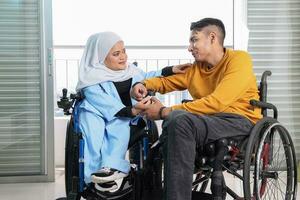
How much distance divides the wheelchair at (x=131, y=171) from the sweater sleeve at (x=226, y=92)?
1.03 ft

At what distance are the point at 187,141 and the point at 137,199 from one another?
623mm

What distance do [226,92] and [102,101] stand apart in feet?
2.17

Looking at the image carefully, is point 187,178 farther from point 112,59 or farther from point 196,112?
point 112,59

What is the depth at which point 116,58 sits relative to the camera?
7.97 feet

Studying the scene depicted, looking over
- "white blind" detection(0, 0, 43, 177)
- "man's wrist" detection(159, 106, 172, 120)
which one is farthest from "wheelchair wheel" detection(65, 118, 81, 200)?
"white blind" detection(0, 0, 43, 177)

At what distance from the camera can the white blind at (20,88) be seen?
353 centimetres

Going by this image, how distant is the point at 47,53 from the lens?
3516 millimetres

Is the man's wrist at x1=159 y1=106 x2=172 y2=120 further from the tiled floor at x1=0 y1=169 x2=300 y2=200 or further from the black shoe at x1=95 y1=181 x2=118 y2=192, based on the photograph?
the tiled floor at x1=0 y1=169 x2=300 y2=200

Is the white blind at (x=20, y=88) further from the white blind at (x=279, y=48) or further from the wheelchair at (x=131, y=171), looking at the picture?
the white blind at (x=279, y=48)

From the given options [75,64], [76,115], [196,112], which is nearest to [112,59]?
[76,115]

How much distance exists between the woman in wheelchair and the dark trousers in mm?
311

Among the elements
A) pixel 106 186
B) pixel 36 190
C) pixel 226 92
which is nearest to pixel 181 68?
pixel 226 92

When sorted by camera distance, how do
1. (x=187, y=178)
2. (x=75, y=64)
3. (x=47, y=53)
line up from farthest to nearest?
(x=75, y=64)
(x=47, y=53)
(x=187, y=178)

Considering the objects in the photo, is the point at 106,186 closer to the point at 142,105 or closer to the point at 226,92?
the point at 142,105
